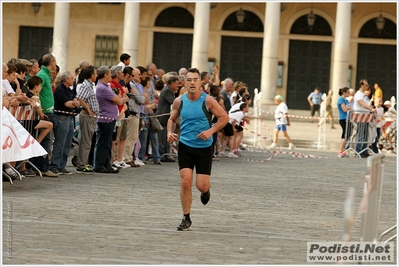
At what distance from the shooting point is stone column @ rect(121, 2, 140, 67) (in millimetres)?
45500

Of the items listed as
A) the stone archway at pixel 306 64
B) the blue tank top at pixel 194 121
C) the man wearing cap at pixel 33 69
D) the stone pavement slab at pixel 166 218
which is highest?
the stone archway at pixel 306 64

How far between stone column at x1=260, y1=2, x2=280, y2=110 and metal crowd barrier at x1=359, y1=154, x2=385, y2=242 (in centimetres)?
3475

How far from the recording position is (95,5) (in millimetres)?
49719

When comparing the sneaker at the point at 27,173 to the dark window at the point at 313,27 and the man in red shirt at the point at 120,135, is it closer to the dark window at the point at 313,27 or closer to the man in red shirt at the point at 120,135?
the man in red shirt at the point at 120,135

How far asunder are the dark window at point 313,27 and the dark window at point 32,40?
11.9m

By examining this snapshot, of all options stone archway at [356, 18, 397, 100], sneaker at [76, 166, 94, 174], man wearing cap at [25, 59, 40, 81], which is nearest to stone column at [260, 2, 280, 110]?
stone archway at [356, 18, 397, 100]

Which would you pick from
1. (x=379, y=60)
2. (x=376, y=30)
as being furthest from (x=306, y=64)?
(x=376, y=30)

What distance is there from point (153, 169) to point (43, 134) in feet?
11.3

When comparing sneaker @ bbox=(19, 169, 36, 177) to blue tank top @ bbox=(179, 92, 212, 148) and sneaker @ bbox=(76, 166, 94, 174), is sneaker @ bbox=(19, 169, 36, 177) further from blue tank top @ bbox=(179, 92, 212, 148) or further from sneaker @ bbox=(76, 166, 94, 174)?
blue tank top @ bbox=(179, 92, 212, 148)

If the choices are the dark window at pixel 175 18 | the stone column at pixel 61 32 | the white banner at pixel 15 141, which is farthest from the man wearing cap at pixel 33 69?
the dark window at pixel 175 18

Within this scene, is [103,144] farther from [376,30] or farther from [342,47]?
[376,30]

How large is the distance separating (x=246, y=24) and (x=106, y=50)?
6923mm

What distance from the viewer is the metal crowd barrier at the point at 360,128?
25.5 metres

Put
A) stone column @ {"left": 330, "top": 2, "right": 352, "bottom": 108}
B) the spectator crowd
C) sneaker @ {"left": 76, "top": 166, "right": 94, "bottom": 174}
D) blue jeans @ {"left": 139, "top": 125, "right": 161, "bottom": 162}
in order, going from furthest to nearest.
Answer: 1. stone column @ {"left": 330, "top": 2, "right": 352, "bottom": 108}
2. blue jeans @ {"left": 139, "top": 125, "right": 161, "bottom": 162}
3. sneaker @ {"left": 76, "top": 166, "right": 94, "bottom": 174}
4. the spectator crowd
